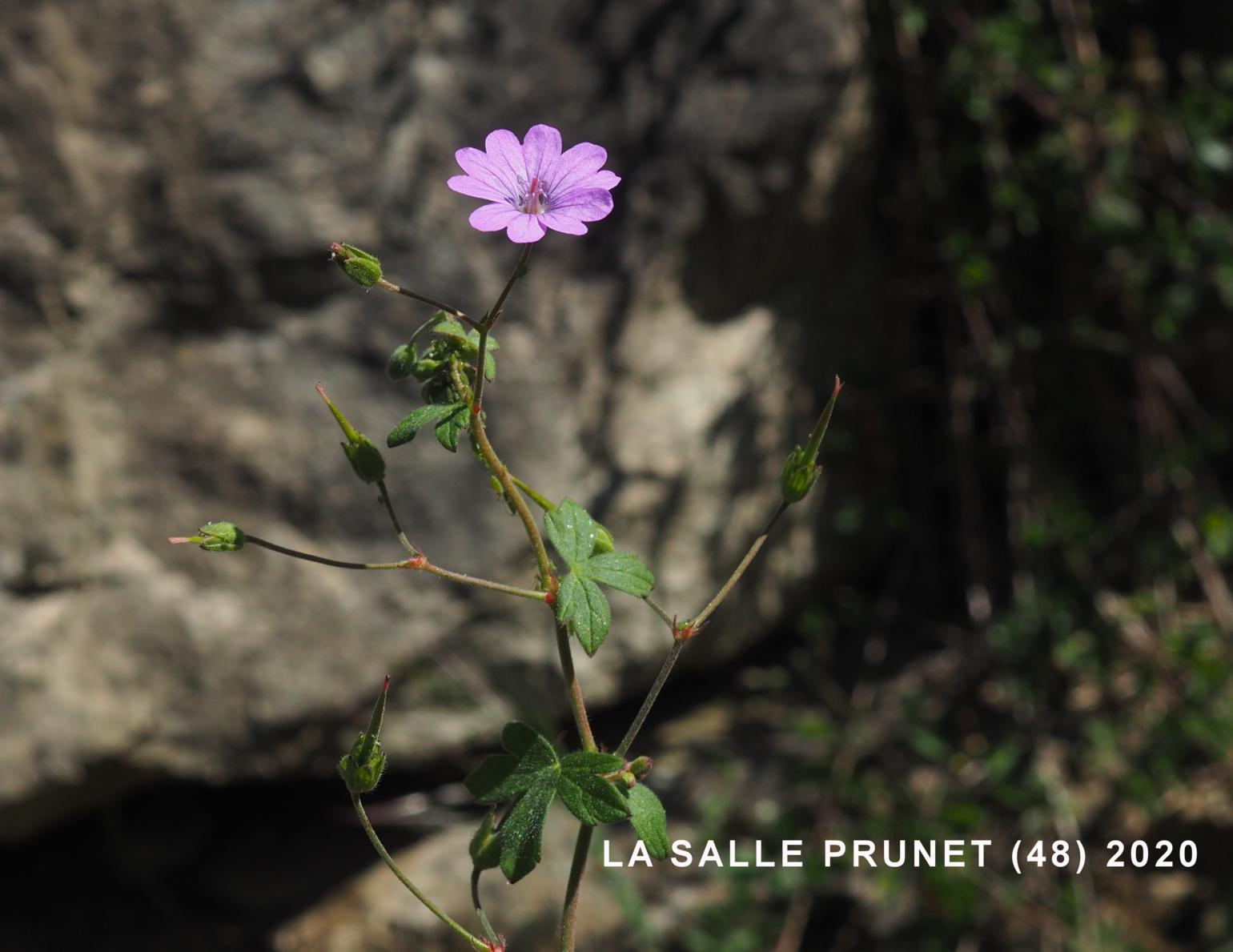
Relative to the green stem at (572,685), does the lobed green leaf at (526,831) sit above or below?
below

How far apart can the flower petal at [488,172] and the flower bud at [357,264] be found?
0.12 m

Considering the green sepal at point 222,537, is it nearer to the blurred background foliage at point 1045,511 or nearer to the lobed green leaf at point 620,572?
the lobed green leaf at point 620,572

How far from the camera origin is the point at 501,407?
242cm

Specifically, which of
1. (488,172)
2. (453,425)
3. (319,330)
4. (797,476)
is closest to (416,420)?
(453,425)

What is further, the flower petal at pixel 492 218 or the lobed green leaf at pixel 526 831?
the lobed green leaf at pixel 526 831

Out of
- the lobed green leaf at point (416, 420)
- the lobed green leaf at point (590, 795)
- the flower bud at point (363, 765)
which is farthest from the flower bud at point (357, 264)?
the lobed green leaf at point (590, 795)

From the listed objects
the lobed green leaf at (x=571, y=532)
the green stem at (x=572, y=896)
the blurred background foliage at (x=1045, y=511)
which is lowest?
the blurred background foliage at (x=1045, y=511)

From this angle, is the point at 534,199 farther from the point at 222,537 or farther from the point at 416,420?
the point at 222,537

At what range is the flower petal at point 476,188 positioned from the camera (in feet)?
3.25

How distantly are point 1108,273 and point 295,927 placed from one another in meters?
2.35

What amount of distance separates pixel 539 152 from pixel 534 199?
67 millimetres

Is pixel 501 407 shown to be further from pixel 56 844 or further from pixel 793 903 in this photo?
pixel 56 844

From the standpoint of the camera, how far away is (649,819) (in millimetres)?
1102

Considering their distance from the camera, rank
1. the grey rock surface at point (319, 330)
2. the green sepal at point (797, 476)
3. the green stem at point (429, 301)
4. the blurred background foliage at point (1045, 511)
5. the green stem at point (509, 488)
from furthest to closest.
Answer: the blurred background foliage at point (1045, 511)
the grey rock surface at point (319, 330)
the green sepal at point (797, 476)
the green stem at point (509, 488)
the green stem at point (429, 301)
